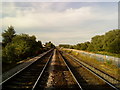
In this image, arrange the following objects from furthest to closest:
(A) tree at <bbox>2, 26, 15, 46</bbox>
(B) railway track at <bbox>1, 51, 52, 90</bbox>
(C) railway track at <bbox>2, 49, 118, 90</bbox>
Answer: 1. (A) tree at <bbox>2, 26, 15, 46</bbox>
2. (B) railway track at <bbox>1, 51, 52, 90</bbox>
3. (C) railway track at <bbox>2, 49, 118, 90</bbox>

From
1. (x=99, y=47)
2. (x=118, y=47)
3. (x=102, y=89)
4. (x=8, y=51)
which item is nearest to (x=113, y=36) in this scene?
(x=118, y=47)

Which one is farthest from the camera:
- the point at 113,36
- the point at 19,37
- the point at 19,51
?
the point at 113,36

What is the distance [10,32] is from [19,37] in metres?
35.3

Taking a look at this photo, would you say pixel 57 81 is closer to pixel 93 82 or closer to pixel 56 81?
pixel 56 81

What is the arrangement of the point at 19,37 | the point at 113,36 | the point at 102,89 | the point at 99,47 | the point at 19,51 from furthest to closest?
the point at 99,47 < the point at 113,36 < the point at 19,37 < the point at 19,51 < the point at 102,89

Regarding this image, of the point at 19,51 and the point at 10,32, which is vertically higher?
the point at 10,32

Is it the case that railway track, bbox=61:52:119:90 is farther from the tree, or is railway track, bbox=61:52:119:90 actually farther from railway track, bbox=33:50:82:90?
the tree

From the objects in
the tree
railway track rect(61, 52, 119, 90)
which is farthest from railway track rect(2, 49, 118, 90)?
the tree

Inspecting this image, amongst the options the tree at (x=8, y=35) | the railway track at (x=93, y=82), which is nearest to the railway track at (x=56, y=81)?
the railway track at (x=93, y=82)

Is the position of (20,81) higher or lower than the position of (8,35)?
lower

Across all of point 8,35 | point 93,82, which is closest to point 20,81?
point 93,82

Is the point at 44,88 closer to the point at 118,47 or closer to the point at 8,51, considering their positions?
the point at 8,51

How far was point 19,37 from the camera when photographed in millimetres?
41312

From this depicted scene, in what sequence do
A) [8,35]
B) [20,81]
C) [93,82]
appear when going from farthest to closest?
[8,35]
[20,81]
[93,82]
